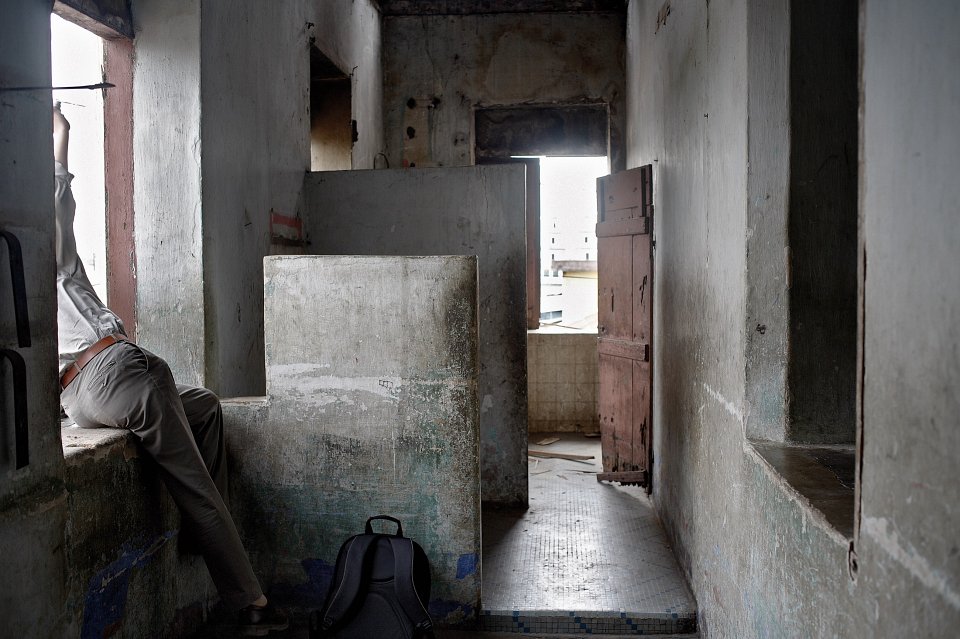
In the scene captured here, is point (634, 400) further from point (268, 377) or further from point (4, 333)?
point (4, 333)

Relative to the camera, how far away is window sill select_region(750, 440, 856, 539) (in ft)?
5.50

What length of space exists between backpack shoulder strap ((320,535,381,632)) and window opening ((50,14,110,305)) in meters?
1.56

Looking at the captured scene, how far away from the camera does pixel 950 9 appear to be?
1.08 meters

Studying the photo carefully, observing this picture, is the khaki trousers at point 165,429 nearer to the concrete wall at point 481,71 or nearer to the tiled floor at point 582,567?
the tiled floor at point 582,567

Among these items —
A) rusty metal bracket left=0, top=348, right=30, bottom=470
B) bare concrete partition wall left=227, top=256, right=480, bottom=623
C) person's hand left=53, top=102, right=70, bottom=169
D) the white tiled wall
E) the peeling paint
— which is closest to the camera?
the peeling paint

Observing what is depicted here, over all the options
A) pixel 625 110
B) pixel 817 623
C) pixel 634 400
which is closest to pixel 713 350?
pixel 817 623

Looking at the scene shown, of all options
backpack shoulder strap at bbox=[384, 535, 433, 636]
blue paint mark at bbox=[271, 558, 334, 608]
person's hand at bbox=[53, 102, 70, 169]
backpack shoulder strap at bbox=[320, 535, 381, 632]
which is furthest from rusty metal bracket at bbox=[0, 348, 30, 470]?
blue paint mark at bbox=[271, 558, 334, 608]

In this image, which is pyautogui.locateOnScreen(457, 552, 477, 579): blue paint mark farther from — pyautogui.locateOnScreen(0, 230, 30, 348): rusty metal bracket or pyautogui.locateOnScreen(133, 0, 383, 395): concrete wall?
pyautogui.locateOnScreen(0, 230, 30, 348): rusty metal bracket

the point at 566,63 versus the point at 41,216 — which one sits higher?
the point at 566,63

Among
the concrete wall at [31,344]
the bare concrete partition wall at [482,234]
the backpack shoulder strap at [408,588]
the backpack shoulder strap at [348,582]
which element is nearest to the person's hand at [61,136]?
the concrete wall at [31,344]

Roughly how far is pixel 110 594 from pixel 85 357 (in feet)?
2.59

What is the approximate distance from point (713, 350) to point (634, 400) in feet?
6.97

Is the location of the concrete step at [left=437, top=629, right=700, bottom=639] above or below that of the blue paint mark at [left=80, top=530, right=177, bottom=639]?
below

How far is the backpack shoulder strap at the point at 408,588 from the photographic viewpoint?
2.71 metres
